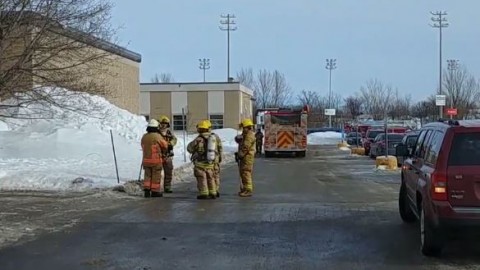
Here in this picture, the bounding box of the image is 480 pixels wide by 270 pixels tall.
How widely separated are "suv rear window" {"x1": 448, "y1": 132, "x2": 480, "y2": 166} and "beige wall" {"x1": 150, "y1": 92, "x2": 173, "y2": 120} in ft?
265

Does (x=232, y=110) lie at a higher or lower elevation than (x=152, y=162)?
higher

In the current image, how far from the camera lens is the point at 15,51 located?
53.5ft

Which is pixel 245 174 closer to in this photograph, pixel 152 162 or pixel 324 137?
pixel 152 162

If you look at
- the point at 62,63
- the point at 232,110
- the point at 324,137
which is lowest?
the point at 324,137

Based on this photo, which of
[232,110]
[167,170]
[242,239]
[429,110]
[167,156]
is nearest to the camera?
[242,239]

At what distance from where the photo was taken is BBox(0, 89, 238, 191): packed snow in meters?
19.1

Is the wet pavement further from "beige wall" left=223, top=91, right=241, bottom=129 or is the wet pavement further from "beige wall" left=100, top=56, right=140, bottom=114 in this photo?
"beige wall" left=223, top=91, right=241, bottom=129

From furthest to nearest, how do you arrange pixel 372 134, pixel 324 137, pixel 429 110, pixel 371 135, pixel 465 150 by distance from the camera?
pixel 429 110 → pixel 324 137 → pixel 372 134 → pixel 371 135 → pixel 465 150

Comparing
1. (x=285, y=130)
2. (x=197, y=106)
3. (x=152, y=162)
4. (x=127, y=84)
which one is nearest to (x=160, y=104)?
(x=197, y=106)

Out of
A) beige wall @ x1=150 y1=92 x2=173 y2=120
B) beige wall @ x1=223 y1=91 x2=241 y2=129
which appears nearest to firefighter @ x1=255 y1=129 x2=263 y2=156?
beige wall @ x1=223 y1=91 x2=241 y2=129

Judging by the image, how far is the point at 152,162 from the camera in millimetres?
16172

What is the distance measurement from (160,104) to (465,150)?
269 feet

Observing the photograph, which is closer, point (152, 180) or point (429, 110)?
point (152, 180)

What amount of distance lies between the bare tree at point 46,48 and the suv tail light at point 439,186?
10.7 metres
